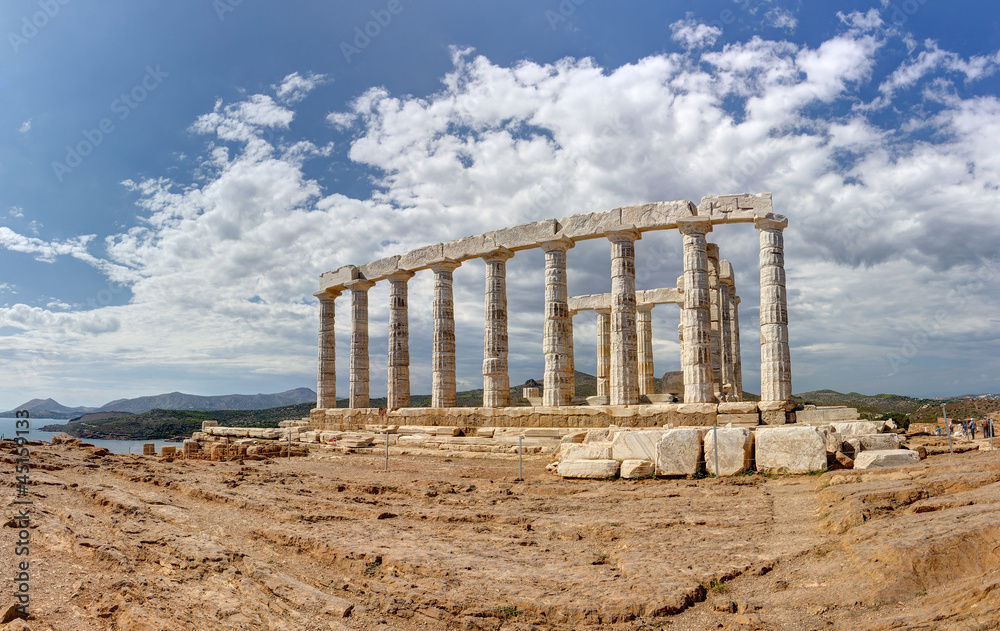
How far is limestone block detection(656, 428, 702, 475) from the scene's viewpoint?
539 inches

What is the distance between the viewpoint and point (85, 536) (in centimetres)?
927

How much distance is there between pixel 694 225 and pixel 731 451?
1199 cm

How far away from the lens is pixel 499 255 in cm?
2780

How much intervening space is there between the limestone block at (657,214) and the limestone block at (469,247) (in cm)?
635

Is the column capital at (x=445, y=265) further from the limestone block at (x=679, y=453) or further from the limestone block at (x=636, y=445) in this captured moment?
the limestone block at (x=679, y=453)

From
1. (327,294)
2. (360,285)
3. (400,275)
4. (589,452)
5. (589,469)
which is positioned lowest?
(589,469)

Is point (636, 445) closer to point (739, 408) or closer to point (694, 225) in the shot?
point (739, 408)

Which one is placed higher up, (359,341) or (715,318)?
(715,318)

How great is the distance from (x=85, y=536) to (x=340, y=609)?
5613 mm

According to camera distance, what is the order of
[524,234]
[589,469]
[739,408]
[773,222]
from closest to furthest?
1. [589,469]
2. [739,408]
3. [773,222]
4. [524,234]

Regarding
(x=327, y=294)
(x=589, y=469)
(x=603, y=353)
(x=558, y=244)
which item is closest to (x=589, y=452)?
(x=589, y=469)

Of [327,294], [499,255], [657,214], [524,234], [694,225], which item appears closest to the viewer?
[694,225]

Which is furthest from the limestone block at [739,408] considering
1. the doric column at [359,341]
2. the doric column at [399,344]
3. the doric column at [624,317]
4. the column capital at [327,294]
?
the column capital at [327,294]

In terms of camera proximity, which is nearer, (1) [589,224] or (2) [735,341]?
(1) [589,224]
